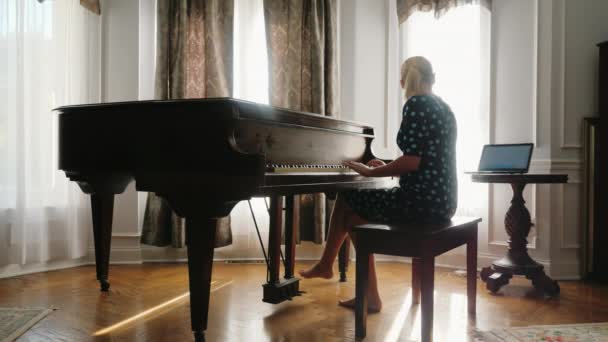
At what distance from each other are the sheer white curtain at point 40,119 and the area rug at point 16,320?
94 centimetres

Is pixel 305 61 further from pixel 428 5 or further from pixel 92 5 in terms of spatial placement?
pixel 92 5

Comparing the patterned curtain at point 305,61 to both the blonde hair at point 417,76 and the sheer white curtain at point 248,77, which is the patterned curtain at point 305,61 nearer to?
the sheer white curtain at point 248,77

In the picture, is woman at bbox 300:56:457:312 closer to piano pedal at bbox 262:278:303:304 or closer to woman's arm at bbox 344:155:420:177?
woman's arm at bbox 344:155:420:177

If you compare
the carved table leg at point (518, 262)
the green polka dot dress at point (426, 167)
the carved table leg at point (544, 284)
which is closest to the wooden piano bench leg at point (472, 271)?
the green polka dot dress at point (426, 167)

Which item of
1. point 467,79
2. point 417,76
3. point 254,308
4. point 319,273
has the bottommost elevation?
point 254,308

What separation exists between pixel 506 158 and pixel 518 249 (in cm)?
63

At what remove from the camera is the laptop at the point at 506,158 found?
3.31 metres

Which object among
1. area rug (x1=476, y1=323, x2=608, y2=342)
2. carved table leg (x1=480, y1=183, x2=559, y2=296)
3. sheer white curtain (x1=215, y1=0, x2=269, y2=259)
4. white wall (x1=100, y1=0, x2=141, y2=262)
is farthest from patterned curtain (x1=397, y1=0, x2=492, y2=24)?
area rug (x1=476, y1=323, x2=608, y2=342)

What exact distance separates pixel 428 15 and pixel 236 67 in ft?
5.80

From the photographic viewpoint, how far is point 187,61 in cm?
420

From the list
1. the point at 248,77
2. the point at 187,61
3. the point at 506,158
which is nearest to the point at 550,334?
the point at 506,158

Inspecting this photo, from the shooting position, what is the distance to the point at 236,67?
4.40 m

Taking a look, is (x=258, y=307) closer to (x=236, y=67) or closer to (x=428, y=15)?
(x=236, y=67)

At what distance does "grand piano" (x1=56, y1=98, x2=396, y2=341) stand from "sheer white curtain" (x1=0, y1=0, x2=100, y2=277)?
3.15 ft
